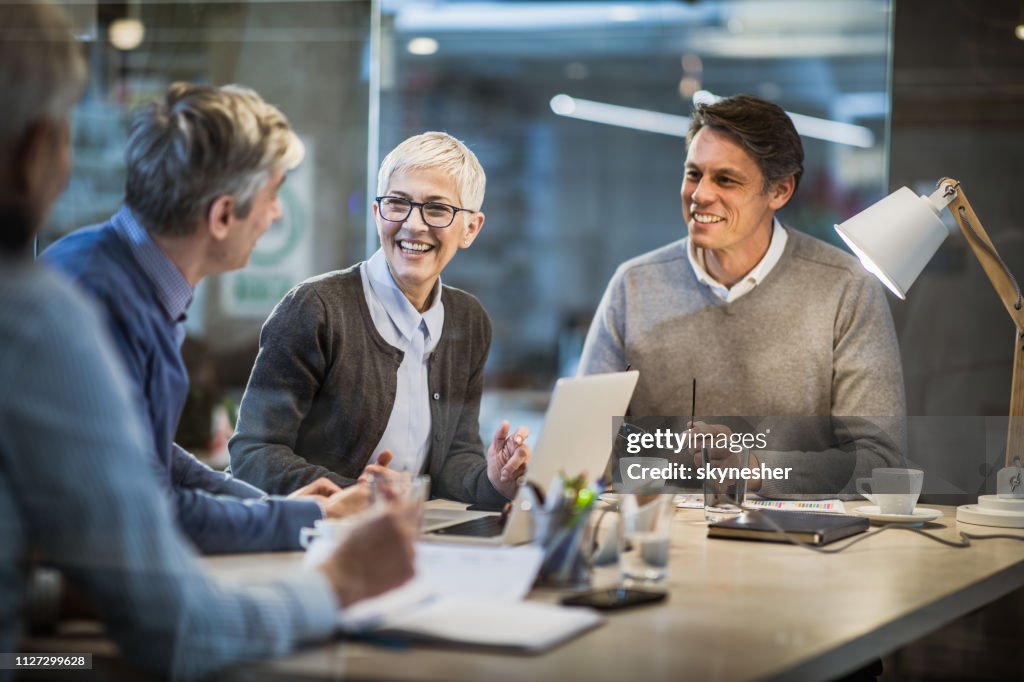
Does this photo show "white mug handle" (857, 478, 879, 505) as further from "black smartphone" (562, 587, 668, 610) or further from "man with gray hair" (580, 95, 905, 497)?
"black smartphone" (562, 587, 668, 610)

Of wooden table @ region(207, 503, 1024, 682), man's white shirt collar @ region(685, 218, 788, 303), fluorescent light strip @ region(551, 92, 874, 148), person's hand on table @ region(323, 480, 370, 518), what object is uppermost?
fluorescent light strip @ region(551, 92, 874, 148)

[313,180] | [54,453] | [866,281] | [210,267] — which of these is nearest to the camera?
[54,453]

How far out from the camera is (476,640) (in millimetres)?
1180

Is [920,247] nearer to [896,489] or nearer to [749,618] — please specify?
[896,489]

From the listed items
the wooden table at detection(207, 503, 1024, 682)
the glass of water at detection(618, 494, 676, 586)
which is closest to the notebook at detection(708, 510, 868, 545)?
the wooden table at detection(207, 503, 1024, 682)

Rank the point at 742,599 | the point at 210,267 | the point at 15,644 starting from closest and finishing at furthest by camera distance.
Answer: the point at 15,644 < the point at 742,599 < the point at 210,267

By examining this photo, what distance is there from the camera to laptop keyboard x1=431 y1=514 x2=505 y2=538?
1.75 m

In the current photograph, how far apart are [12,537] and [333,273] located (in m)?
1.29

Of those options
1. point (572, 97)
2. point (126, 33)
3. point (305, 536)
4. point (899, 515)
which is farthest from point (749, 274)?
point (572, 97)

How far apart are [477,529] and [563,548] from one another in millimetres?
338

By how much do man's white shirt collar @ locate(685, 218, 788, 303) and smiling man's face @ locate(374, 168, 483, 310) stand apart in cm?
65

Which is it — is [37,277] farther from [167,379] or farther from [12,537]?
[167,379]

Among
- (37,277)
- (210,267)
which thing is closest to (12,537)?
(37,277)

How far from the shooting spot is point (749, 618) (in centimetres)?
136
